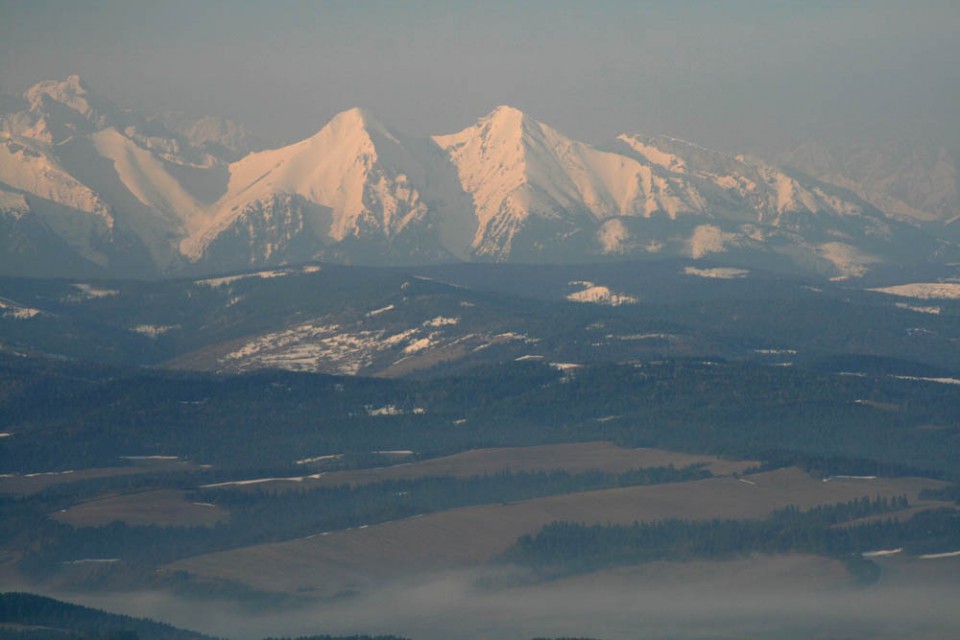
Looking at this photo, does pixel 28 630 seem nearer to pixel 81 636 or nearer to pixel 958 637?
pixel 81 636

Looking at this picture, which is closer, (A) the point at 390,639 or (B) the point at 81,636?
(B) the point at 81,636

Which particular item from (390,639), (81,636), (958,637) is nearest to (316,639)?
(390,639)

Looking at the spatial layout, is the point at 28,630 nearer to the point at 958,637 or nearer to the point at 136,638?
the point at 136,638

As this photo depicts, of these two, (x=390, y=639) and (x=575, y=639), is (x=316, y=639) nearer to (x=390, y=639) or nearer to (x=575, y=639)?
(x=390, y=639)

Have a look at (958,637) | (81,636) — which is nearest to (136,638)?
(81,636)

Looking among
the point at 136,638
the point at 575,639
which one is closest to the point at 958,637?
the point at 575,639

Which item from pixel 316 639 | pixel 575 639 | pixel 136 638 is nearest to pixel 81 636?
pixel 136 638
